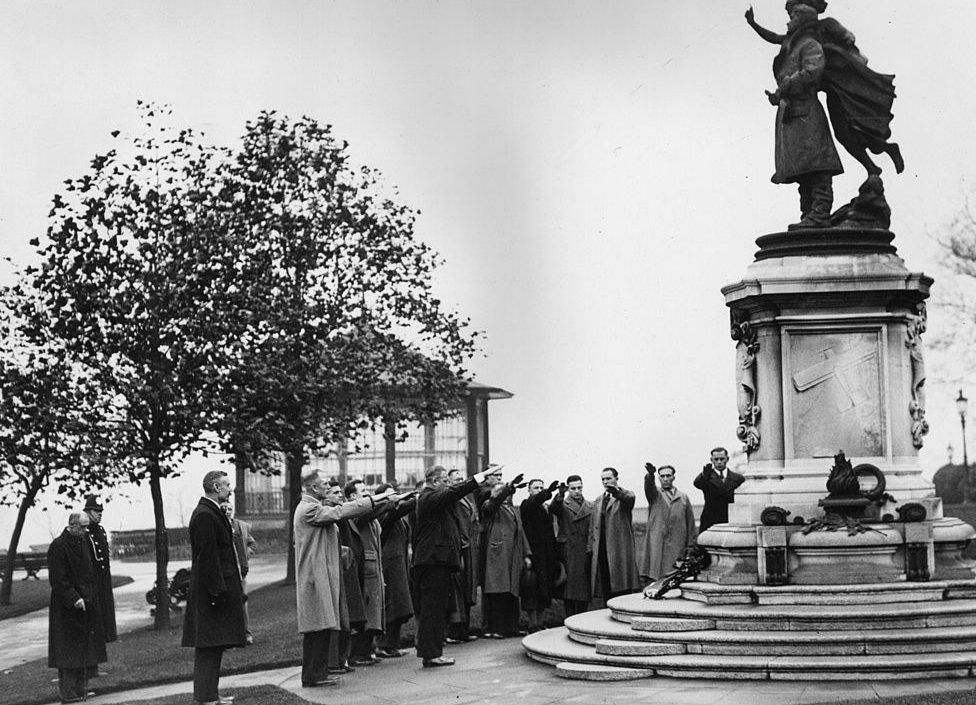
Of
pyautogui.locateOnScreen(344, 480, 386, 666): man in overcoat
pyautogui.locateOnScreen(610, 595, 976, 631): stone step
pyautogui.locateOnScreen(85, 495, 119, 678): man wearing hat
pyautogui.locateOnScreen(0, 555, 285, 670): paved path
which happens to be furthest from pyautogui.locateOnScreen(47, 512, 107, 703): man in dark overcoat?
pyautogui.locateOnScreen(610, 595, 976, 631): stone step

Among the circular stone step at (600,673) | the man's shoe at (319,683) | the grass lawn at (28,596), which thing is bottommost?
the grass lawn at (28,596)

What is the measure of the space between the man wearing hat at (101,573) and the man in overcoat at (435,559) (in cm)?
353

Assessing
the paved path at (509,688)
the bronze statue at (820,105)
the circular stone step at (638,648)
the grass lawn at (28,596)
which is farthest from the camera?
the grass lawn at (28,596)

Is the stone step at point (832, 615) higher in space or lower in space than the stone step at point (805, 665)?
higher

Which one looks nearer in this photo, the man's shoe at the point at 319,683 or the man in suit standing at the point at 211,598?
the man in suit standing at the point at 211,598

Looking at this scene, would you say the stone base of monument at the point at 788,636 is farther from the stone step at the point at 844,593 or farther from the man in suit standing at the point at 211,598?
Answer: the man in suit standing at the point at 211,598

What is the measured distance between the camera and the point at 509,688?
12.0 m

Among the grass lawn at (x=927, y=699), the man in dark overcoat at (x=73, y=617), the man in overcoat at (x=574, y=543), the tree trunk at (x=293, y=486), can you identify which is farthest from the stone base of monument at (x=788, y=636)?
the tree trunk at (x=293, y=486)

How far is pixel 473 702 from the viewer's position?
11438 millimetres

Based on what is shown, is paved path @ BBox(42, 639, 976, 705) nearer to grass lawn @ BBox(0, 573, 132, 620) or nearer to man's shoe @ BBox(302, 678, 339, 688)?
man's shoe @ BBox(302, 678, 339, 688)

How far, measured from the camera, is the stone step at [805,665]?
11.1 metres

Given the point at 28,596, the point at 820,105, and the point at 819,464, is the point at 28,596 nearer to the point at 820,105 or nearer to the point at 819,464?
the point at 819,464

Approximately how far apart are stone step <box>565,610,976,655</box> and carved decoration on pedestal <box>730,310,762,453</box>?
105 inches

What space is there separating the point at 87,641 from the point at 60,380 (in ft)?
28.1
